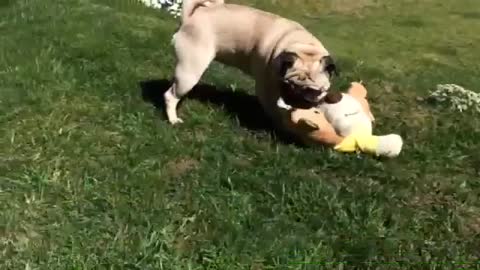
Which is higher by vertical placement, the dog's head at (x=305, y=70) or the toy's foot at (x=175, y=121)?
the dog's head at (x=305, y=70)

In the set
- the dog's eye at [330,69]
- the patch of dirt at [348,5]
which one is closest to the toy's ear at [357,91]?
the dog's eye at [330,69]

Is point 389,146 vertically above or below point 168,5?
above

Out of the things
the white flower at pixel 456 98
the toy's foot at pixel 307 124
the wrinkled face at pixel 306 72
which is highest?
the wrinkled face at pixel 306 72

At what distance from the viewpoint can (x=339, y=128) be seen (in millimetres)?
4902

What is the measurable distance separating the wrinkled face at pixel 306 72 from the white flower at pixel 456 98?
1.29 metres

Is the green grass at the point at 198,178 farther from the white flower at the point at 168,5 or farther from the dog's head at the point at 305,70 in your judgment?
the white flower at the point at 168,5

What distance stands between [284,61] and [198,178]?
2.84ft

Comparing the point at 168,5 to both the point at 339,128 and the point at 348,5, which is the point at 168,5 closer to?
the point at 348,5

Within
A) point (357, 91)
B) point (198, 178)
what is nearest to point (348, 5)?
point (357, 91)

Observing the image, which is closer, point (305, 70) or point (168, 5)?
point (305, 70)

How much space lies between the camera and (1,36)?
6777 mm

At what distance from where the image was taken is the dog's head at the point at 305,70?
4.78 metres

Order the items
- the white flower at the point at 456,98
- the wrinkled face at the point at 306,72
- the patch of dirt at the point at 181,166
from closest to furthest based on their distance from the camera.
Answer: the patch of dirt at the point at 181,166, the wrinkled face at the point at 306,72, the white flower at the point at 456,98

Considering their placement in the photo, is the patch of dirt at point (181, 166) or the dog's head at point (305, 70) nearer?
the patch of dirt at point (181, 166)
